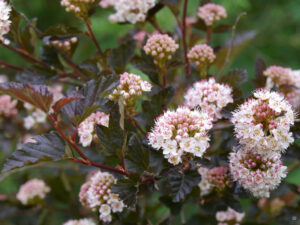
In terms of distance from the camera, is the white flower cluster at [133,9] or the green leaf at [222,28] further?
the green leaf at [222,28]

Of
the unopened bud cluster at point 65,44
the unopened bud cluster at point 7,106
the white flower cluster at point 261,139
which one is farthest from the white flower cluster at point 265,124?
the unopened bud cluster at point 7,106

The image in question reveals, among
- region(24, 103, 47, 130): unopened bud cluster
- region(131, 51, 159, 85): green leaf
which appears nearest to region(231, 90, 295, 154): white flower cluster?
region(131, 51, 159, 85): green leaf

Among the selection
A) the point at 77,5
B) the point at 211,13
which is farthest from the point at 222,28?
the point at 77,5

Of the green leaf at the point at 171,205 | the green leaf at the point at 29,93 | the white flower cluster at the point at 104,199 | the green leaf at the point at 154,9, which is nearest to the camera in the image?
the green leaf at the point at 29,93

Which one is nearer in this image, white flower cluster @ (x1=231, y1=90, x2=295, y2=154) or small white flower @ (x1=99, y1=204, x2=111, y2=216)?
white flower cluster @ (x1=231, y1=90, x2=295, y2=154)

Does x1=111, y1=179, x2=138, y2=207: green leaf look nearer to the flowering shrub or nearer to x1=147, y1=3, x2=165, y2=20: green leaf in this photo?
the flowering shrub

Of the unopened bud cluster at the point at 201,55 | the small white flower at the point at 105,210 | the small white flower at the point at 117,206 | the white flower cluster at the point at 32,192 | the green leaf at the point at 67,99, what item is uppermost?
the unopened bud cluster at the point at 201,55

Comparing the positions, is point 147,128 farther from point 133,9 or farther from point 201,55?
point 133,9

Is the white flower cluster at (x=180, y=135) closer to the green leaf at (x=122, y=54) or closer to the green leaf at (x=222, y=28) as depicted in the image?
the green leaf at (x=122, y=54)
